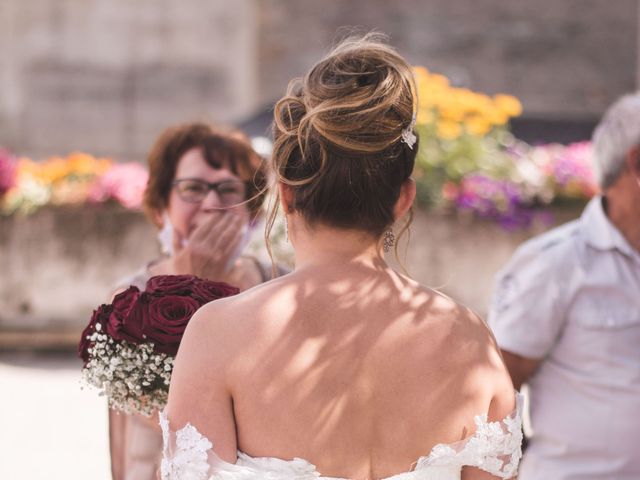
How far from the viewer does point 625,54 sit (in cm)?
1745

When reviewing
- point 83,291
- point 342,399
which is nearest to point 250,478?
point 342,399

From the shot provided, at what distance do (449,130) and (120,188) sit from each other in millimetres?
3404

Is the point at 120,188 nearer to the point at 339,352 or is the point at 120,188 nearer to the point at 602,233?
the point at 602,233

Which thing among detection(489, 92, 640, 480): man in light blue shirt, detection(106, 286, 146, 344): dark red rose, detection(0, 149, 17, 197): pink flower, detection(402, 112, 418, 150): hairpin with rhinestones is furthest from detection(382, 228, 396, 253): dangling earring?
detection(0, 149, 17, 197): pink flower

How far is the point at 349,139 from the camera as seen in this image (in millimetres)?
1740

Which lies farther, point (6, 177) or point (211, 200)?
point (6, 177)

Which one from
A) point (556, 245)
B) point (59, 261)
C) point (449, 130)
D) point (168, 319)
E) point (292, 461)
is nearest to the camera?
point (292, 461)

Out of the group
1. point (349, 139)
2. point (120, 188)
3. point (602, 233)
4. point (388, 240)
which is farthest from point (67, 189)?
point (349, 139)

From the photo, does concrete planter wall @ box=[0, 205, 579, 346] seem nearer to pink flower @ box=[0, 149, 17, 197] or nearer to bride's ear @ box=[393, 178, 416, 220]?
pink flower @ box=[0, 149, 17, 197]

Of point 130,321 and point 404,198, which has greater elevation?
point 404,198

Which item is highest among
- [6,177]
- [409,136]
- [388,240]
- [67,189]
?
[409,136]

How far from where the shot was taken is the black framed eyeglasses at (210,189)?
10.1ft

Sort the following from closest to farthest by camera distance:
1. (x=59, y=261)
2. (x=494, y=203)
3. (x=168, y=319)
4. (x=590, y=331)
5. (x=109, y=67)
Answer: (x=168, y=319), (x=590, y=331), (x=494, y=203), (x=59, y=261), (x=109, y=67)

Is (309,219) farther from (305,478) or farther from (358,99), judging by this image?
(305,478)
